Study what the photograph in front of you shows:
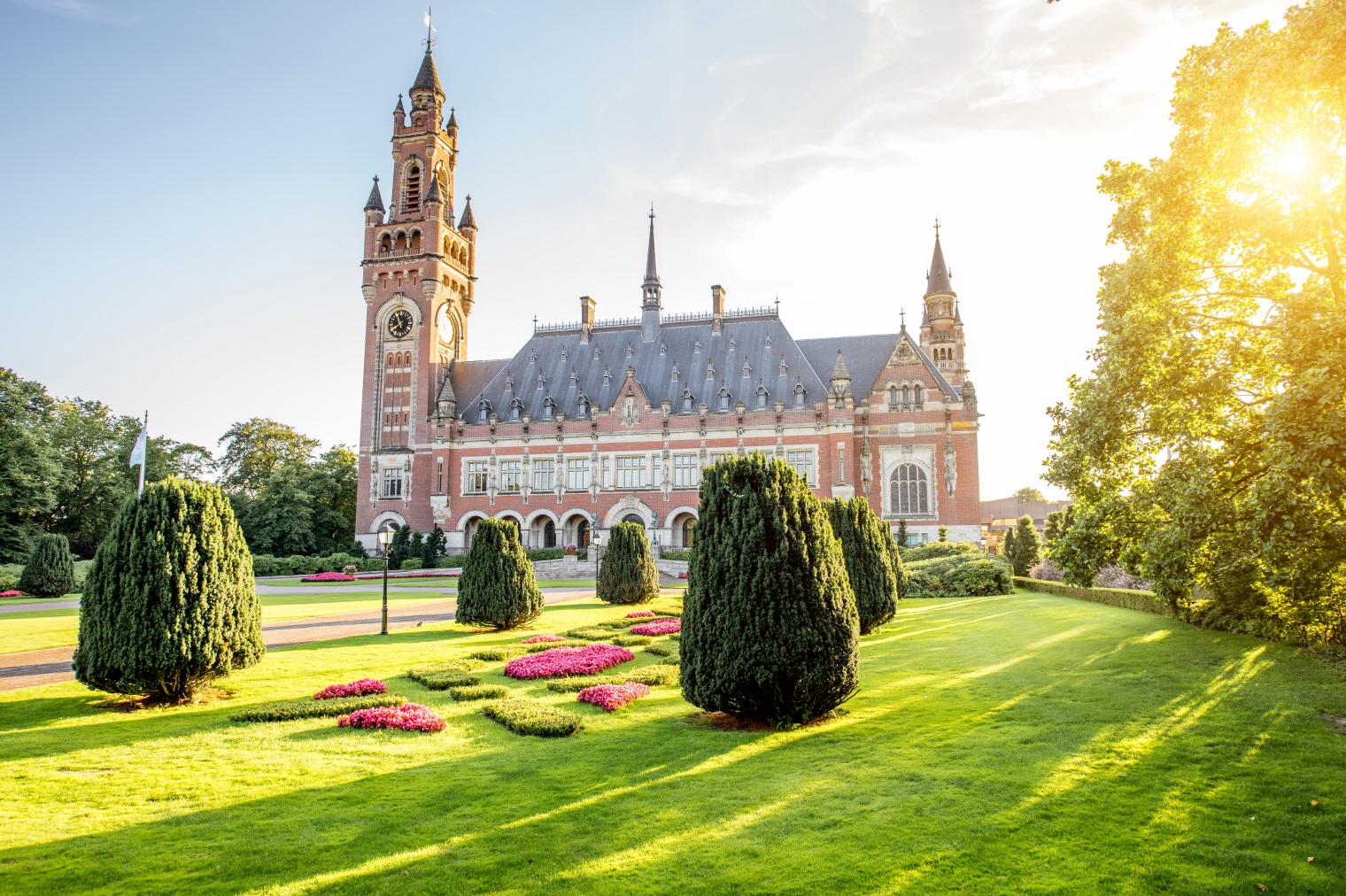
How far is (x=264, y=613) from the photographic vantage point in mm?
27234

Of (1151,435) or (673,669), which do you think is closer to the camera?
(1151,435)

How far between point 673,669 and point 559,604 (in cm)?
1457

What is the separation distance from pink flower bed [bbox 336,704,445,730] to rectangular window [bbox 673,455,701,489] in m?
42.3

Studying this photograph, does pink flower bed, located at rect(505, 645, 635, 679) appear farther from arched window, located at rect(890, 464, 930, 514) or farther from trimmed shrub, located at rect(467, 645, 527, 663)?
arched window, located at rect(890, 464, 930, 514)

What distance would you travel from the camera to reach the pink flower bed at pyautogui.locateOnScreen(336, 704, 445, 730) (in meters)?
10.8

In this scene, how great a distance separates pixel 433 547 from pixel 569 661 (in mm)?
41525

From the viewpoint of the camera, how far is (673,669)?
49.1 feet

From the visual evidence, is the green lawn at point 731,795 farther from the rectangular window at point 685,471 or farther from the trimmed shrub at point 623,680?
the rectangular window at point 685,471

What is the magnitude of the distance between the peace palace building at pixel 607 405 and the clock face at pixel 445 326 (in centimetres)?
24

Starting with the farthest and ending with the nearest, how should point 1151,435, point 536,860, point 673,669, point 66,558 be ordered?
1. point 66,558
2. point 673,669
3. point 1151,435
4. point 536,860

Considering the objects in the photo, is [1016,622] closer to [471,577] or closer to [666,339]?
[471,577]

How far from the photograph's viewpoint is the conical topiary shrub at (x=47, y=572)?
1305 inches

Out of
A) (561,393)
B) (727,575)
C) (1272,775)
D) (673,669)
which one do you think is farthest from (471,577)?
(561,393)

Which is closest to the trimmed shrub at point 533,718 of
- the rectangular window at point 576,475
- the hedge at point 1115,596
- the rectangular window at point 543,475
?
the hedge at point 1115,596
